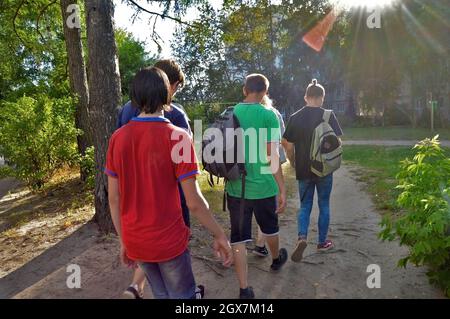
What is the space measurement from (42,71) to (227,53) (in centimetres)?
2670

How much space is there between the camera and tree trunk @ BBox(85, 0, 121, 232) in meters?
4.87

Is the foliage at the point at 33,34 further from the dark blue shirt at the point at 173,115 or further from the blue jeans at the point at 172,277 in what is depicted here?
the blue jeans at the point at 172,277

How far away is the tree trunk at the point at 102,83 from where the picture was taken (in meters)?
4.87

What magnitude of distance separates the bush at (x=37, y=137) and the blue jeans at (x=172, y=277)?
6357 millimetres

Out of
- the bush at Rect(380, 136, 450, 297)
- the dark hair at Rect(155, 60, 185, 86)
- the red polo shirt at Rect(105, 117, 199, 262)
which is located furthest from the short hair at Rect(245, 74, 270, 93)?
the bush at Rect(380, 136, 450, 297)

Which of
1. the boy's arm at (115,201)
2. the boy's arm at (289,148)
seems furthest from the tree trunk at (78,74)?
the boy's arm at (115,201)

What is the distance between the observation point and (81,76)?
898 centimetres

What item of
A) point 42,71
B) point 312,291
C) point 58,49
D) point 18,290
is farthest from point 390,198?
point 42,71

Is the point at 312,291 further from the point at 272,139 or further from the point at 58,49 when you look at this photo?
the point at 58,49

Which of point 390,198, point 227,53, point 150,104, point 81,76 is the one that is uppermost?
point 227,53

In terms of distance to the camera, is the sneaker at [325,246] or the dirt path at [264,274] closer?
the dirt path at [264,274]

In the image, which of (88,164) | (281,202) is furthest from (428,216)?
(88,164)

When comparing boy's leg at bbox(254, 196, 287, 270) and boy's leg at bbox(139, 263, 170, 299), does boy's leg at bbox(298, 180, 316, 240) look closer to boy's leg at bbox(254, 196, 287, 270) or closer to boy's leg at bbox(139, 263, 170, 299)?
boy's leg at bbox(254, 196, 287, 270)

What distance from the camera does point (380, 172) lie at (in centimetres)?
973
